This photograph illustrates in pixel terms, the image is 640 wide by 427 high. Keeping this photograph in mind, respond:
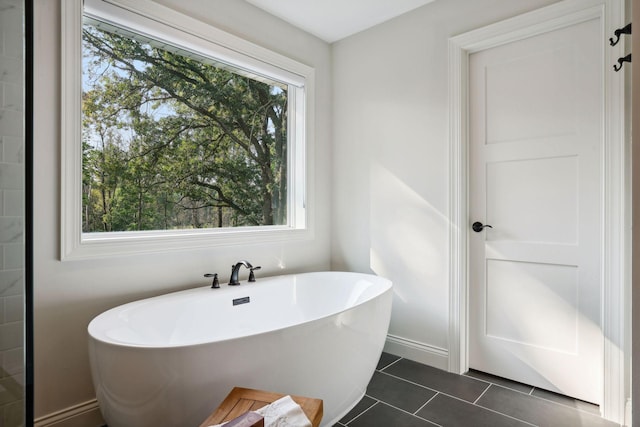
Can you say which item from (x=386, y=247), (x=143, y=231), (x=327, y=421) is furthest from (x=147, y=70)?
(x=327, y=421)

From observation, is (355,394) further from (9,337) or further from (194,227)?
(9,337)

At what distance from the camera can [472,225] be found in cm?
246

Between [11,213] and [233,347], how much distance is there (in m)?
0.83

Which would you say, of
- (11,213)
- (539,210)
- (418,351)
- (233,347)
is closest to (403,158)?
(539,210)

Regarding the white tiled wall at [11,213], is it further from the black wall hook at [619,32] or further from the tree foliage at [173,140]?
the black wall hook at [619,32]

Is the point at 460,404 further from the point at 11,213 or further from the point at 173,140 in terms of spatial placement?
the point at 173,140

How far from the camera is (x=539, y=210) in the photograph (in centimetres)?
219

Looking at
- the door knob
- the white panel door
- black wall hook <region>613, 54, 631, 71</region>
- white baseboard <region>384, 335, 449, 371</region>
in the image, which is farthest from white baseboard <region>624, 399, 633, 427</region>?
black wall hook <region>613, 54, 631, 71</region>

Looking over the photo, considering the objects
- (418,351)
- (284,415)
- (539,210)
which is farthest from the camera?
(418,351)

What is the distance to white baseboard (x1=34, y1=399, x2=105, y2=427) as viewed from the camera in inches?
67.2

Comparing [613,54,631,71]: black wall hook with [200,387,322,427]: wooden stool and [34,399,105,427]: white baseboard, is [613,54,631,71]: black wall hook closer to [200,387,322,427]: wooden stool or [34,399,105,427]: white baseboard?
[200,387,322,427]: wooden stool

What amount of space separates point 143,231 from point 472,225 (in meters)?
2.11

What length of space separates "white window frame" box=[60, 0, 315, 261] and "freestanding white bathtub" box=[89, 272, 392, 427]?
1.12 feet

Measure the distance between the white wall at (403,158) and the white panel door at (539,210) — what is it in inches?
8.6
